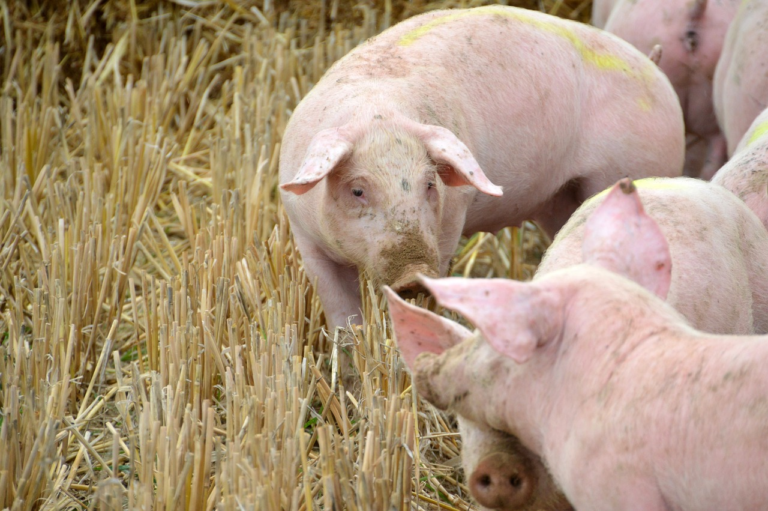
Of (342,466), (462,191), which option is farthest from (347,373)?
(342,466)

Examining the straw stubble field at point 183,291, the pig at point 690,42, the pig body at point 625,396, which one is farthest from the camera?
the pig at point 690,42

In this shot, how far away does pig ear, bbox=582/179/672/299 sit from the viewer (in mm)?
1948

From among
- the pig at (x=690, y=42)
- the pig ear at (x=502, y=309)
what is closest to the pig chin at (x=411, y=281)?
the pig ear at (x=502, y=309)

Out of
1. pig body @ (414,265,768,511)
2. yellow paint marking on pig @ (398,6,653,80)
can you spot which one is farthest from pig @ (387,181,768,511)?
yellow paint marking on pig @ (398,6,653,80)

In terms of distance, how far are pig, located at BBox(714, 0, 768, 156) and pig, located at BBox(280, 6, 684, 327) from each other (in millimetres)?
286

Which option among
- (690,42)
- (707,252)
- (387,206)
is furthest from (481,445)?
(690,42)

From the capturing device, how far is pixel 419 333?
2.10 meters

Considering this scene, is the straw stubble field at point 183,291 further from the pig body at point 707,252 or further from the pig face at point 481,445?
the pig body at point 707,252

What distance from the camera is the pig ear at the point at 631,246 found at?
1948mm

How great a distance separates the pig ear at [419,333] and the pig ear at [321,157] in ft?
3.13

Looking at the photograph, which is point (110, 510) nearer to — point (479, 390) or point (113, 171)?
point (479, 390)

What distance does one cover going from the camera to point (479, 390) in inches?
74.6

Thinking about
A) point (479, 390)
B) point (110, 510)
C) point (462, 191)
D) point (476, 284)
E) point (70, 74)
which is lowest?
point (70, 74)

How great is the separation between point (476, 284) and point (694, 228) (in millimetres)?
1015
